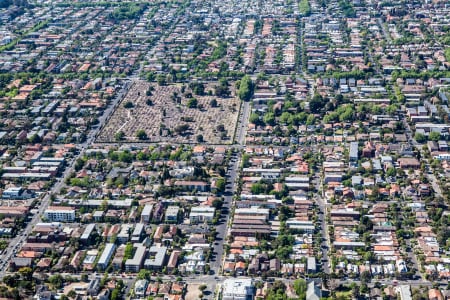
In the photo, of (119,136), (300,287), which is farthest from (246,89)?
(300,287)

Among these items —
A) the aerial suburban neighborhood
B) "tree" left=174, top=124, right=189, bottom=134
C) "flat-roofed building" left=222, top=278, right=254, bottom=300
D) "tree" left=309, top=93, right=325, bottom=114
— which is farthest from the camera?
"tree" left=309, top=93, right=325, bottom=114

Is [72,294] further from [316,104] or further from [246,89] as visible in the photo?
[246,89]

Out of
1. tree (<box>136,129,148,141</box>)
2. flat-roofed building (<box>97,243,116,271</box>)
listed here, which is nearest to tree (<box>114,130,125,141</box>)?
tree (<box>136,129,148,141</box>)

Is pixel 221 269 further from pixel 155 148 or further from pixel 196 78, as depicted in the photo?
pixel 196 78

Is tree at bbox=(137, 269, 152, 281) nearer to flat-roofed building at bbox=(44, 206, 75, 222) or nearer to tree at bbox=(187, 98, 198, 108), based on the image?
flat-roofed building at bbox=(44, 206, 75, 222)

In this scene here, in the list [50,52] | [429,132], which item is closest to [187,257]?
[429,132]

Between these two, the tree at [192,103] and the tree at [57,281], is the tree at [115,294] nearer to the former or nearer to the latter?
the tree at [57,281]

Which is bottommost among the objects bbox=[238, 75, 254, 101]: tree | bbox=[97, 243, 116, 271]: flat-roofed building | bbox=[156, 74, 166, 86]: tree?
bbox=[156, 74, 166, 86]: tree

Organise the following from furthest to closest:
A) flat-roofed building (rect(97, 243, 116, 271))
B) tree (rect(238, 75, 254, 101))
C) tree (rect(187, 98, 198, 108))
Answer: tree (rect(238, 75, 254, 101)) → tree (rect(187, 98, 198, 108)) → flat-roofed building (rect(97, 243, 116, 271))

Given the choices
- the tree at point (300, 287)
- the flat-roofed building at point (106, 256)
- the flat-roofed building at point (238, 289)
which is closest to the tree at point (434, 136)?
the tree at point (300, 287)
